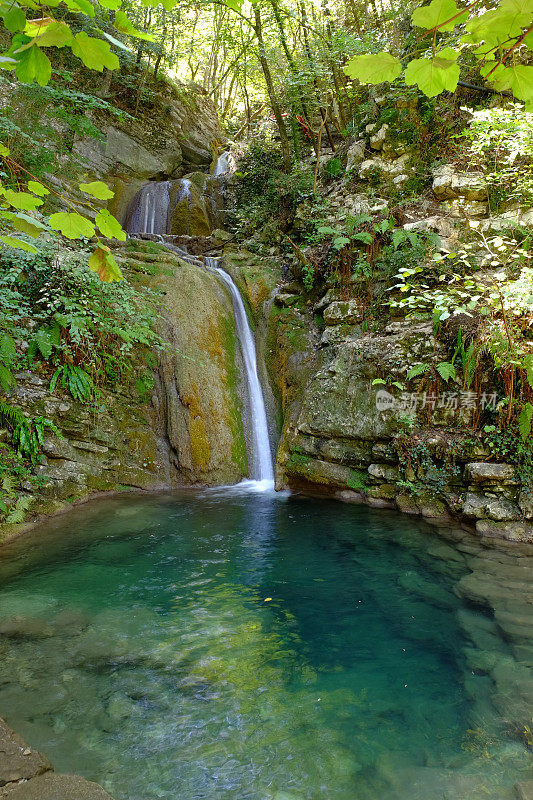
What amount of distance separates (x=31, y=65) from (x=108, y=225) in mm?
495

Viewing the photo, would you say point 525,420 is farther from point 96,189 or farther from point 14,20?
point 14,20

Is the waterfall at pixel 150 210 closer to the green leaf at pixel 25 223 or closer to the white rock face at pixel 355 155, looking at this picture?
the white rock face at pixel 355 155

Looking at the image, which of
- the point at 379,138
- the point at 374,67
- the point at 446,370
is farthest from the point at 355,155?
the point at 374,67

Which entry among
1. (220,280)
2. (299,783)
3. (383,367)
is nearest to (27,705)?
(299,783)

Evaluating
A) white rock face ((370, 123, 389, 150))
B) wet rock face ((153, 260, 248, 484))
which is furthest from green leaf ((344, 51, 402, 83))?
white rock face ((370, 123, 389, 150))

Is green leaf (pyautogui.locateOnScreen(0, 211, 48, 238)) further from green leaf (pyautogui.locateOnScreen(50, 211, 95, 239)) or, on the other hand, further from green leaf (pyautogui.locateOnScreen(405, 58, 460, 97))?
green leaf (pyautogui.locateOnScreen(405, 58, 460, 97))

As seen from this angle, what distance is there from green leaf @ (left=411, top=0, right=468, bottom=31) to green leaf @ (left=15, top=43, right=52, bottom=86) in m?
1.15

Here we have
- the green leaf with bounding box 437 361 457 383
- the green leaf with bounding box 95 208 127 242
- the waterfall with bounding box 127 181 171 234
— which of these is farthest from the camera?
the waterfall with bounding box 127 181 171 234

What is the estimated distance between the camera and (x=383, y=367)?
24.0ft

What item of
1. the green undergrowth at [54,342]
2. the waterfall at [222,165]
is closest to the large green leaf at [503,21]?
the green undergrowth at [54,342]

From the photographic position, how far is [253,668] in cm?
323

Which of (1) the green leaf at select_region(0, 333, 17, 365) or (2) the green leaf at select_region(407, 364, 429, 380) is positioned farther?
(2) the green leaf at select_region(407, 364, 429, 380)

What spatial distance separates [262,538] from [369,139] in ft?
32.5

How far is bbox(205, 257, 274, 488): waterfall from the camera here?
27.4 feet
